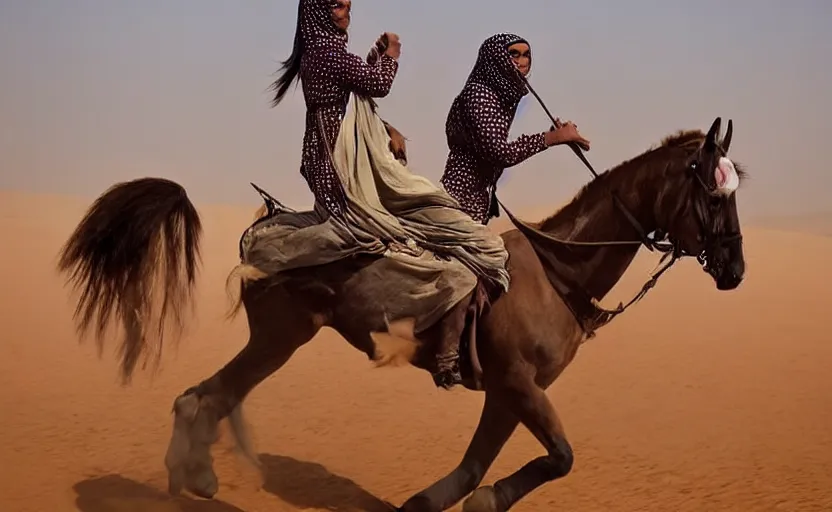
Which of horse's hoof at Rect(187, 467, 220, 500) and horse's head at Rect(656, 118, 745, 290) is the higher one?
horse's head at Rect(656, 118, 745, 290)

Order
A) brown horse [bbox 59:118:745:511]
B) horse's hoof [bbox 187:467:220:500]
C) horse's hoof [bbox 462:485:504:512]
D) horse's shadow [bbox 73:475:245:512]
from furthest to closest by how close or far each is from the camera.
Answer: horse's shadow [bbox 73:475:245:512]
horse's hoof [bbox 187:467:220:500]
horse's hoof [bbox 462:485:504:512]
brown horse [bbox 59:118:745:511]

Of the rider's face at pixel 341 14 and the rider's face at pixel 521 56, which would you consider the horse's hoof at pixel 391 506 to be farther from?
the rider's face at pixel 341 14

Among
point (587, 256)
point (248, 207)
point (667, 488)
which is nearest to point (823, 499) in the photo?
point (667, 488)

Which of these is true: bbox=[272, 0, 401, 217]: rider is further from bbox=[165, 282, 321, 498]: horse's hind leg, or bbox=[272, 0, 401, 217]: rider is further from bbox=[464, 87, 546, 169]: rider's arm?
bbox=[165, 282, 321, 498]: horse's hind leg

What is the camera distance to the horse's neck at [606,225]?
415 centimetres

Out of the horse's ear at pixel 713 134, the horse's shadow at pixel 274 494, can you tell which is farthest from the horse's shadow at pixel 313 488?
the horse's ear at pixel 713 134

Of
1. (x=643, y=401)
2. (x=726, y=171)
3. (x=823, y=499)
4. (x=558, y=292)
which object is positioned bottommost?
(x=823, y=499)

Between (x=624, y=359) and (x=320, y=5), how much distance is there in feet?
20.2

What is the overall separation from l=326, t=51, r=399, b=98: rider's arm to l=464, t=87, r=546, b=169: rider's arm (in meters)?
0.40

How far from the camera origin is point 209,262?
15.5 metres

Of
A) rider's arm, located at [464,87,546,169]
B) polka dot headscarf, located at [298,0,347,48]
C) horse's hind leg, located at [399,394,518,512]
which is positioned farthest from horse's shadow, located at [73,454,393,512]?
polka dot headscarf, located at [298,0,347,48]

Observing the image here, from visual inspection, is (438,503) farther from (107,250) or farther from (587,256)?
(107,250)

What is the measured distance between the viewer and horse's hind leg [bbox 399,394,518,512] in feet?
14.9

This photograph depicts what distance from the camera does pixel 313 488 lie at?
5445mm
